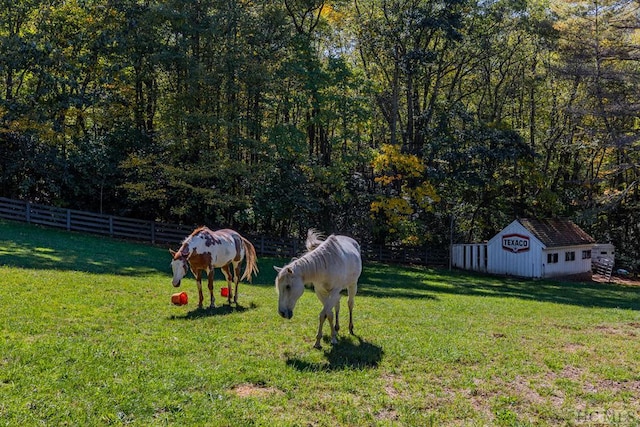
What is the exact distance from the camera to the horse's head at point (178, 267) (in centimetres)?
944

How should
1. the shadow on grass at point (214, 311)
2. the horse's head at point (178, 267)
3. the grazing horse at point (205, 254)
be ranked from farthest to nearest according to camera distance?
the grazing horse at point (205, 254) < the horse's head at point (178, 267) < the shadow on grass at point (214, 311)

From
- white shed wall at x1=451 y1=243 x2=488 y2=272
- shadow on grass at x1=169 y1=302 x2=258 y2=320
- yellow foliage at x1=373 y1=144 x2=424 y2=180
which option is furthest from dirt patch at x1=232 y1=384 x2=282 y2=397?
white shed wall at x1=451 y1=243 x2=488 y2=272

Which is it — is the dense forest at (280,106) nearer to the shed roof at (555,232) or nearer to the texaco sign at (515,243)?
the shed roof at (555,232)

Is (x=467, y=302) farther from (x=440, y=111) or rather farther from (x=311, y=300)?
(x=440, y=111)

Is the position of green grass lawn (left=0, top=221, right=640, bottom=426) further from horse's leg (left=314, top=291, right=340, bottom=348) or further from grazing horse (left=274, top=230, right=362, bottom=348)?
grazing horse (left=274, top=230, right=362, bottom=348)

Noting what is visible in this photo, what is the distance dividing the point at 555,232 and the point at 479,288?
9.78m

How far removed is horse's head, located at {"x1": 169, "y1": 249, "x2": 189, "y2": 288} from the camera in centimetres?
944

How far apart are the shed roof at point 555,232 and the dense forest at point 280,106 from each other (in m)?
1.68

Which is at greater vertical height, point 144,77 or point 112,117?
point 144,77

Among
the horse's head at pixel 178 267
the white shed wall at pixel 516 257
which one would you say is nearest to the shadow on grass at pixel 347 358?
the horse's head at pixel 178 267

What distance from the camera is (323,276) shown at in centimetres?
752

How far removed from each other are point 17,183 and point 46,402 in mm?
23632

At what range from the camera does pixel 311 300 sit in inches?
504

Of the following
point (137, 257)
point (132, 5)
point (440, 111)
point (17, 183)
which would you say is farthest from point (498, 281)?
point (17, 183)
